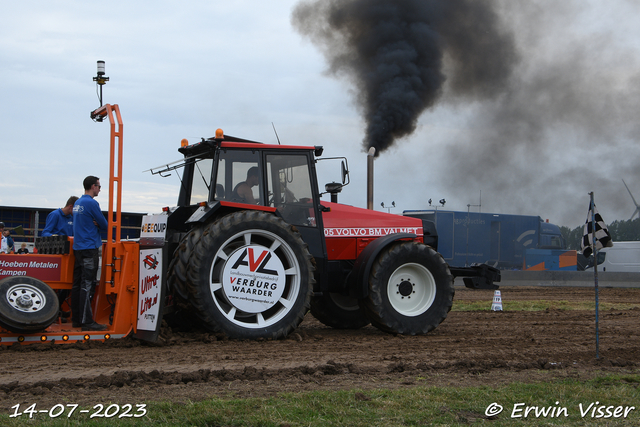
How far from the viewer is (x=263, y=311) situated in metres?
6.99

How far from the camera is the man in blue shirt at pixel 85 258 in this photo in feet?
21.0

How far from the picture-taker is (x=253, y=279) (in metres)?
6.90

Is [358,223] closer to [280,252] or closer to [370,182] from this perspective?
[280,252]

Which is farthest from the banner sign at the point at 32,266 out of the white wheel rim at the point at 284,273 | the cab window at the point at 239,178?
the cab window at the point at 239,178

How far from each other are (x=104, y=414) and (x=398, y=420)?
1.83m

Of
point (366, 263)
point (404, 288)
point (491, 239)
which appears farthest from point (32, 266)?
point (491, 239)

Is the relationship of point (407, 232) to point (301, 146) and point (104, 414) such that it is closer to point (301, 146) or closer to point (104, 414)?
point (301, 146)

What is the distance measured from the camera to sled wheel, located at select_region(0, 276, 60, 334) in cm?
584

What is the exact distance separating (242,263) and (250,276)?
17cm

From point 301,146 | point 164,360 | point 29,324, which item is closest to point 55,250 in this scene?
point 29,324

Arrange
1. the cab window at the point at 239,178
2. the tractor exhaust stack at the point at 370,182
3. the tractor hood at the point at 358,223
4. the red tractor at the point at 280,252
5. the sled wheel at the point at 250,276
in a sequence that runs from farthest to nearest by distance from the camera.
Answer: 1. the tractor exhaust stack at the point at 370,182
2. the tractor hood at the point at 358,223
3. the cab window at the point at 239,178
4. the red tractor at the point at 280,252
5. the sled wheel at the point at 250,276

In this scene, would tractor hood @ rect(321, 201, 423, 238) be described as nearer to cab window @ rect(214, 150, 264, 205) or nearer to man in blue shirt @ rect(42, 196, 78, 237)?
cab window @ rect(214, 150, 264, 205)

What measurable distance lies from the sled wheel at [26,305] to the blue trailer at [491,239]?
19.9 meters

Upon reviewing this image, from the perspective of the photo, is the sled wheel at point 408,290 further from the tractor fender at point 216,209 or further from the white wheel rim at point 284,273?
the tractor fender at point 216,209
